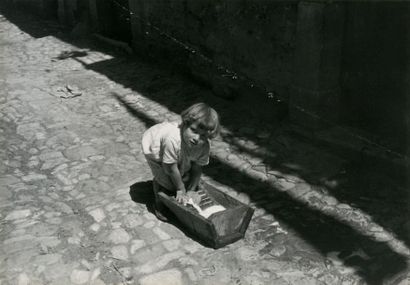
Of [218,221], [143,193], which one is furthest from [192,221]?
[143,193]

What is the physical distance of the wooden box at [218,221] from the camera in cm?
436

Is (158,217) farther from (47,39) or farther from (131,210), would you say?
(47,39)

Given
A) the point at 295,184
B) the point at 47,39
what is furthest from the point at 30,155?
the point at 47,39

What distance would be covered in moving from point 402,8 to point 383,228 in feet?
7.70

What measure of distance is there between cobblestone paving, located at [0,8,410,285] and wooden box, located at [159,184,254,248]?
0.10 metres

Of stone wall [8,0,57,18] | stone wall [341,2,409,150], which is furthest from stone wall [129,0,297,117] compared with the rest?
stone wall [8,0,57,18]

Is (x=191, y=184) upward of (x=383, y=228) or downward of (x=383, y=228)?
upward

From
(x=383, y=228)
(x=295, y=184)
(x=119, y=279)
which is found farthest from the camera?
(x=295, y=184)

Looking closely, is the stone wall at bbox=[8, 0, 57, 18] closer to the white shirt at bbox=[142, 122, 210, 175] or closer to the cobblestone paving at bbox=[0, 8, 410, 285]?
the cobblestone paving at bbox=[0, 8, 410, 285]

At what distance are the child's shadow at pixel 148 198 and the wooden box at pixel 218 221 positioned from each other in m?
0.07

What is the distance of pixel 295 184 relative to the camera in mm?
5559

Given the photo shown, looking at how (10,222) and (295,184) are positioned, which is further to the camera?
(295,184)

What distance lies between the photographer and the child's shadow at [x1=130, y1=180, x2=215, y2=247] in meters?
4.76

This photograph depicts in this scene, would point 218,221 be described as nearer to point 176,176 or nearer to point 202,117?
point 176,176
